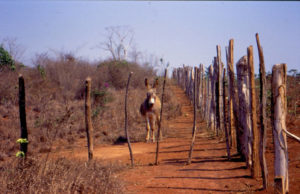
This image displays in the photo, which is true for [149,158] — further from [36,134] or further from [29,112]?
[29,112]

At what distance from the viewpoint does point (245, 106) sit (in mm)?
6812

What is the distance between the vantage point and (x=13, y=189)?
4.54m

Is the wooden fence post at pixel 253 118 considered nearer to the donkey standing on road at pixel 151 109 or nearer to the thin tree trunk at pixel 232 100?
the thin tree trunk at pixel 232 100

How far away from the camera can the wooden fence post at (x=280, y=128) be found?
15.4ft

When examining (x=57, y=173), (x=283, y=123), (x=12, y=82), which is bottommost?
(x=57, y=173)

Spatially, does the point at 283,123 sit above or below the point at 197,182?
above

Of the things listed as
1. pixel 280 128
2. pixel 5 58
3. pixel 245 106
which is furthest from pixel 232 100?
pixel 5 58

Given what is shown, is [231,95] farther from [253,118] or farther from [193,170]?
[193,170]

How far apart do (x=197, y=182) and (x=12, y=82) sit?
1472 cm

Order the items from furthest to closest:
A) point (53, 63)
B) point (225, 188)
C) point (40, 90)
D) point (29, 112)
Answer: point (53, 63) < point (40, 90) < point (29, 112) < point (225, 188)

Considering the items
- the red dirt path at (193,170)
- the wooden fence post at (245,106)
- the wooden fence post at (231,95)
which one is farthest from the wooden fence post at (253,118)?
the wooden fence post at (231,95)

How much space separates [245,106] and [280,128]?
2.11 meters

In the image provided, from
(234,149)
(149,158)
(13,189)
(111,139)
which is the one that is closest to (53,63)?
(111,139)

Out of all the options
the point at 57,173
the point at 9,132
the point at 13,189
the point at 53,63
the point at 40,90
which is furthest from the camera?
the point at 53,63
